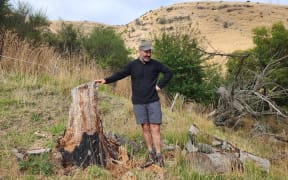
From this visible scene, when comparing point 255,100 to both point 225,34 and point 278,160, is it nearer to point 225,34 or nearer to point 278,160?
point 278,160

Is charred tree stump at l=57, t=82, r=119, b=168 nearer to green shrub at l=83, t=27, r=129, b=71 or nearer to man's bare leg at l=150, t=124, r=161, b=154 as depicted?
man's bare leg at l=150, t=124, r=161, b=154

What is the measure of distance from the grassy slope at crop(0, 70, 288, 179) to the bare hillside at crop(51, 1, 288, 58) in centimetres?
5308

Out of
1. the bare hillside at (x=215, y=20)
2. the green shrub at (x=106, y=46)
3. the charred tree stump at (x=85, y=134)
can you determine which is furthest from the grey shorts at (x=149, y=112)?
the bare hillside at (x=215, y=20)

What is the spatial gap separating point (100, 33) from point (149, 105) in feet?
63.2

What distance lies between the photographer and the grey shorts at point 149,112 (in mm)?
5812

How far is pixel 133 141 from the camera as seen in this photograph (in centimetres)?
707

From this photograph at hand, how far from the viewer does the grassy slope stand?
216 inches

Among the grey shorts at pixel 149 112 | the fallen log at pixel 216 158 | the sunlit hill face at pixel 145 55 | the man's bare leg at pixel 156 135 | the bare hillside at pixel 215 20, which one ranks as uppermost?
the bare hillside at pixel 215 20

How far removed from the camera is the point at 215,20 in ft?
254

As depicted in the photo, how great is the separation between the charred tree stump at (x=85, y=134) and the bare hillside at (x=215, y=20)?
57008mm

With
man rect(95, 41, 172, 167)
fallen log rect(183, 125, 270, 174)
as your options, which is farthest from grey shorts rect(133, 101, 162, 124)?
fallen log rect(183, 125, 270, 174)

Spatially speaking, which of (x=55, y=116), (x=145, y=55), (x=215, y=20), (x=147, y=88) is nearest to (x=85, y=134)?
(x=147, y=88)

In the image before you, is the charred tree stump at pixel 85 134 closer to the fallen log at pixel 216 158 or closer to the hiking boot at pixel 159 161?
the hiking boot at pixel 159 161

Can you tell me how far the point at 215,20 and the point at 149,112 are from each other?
74.7 meters
